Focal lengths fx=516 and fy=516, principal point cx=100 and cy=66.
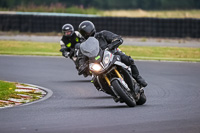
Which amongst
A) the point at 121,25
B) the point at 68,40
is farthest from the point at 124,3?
the point at 68,40

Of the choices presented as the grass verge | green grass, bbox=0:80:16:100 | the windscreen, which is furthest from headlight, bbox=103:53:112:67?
green grass, bbox=0:80:16:100

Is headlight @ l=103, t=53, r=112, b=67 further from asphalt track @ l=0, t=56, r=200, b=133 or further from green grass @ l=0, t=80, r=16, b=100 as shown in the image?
green grass @ l=0, t=80, r=16, b=100

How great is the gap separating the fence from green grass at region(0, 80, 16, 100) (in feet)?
53.3

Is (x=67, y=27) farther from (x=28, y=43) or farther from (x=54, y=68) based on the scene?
(x=28, y=43)

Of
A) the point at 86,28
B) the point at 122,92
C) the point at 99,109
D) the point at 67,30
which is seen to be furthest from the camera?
the point at 67,30

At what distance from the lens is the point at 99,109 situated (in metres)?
8.95

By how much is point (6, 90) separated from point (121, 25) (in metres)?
17.5

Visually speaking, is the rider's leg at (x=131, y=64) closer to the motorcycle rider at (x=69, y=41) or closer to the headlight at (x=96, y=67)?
the headlight at (x=96, y=67)

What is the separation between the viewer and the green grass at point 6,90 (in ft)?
34.7

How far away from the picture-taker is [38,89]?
12070 mm

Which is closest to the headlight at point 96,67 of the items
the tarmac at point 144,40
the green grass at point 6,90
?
the green grass at point 6,90

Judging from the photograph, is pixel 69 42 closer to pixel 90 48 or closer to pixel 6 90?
pixel 6 90

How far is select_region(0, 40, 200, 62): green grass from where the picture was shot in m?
22.0

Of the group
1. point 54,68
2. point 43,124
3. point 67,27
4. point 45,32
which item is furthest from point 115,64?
point 45,32
